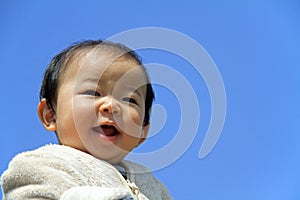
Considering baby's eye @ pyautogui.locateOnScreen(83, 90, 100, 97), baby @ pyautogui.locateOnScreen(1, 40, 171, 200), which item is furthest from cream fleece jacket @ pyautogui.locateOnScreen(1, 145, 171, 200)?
baby's eye @ pyautogui.locateOnScreen(83, 90, 100, 97)

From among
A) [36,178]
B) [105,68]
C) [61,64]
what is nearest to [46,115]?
[61,64]

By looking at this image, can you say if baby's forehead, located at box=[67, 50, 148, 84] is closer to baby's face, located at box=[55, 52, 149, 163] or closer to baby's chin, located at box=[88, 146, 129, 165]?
baby's face, located at box=[55, 52, 149, 163]

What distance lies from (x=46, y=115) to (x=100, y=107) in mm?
293

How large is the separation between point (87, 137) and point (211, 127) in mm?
416

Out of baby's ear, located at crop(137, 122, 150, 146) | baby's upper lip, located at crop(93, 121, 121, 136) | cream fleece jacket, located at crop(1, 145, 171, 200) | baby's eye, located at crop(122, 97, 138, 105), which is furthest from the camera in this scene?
baby's ear, located at crop(137, 122, 150, 146)

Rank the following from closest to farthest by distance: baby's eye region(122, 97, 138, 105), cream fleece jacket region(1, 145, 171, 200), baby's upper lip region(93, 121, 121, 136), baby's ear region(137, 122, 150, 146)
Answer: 1. cream fleece jacket region(1, 145, 171, 200)
2. baby's upper lip region(93, 121, 121, 136)
3. baby's eye region(122, 97, 138, 105)
4. baby's ear region(137, 122, 150, 146)

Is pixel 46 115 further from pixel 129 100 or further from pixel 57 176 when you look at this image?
pixel 57 176

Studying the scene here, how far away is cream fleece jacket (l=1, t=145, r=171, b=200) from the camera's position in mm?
1639

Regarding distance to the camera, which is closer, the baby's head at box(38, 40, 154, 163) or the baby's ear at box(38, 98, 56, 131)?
the baby's head at box(38, 40, 154, 163)

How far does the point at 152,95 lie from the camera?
7.47 feet

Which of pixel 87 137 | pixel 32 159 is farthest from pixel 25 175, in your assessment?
pixel 87 137

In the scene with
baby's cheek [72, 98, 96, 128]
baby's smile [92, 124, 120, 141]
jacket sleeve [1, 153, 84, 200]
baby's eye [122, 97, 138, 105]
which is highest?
baby's eye [122, 97, 138, 105]

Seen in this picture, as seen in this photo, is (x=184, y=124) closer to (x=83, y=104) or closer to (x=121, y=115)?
(x=121, y=115)

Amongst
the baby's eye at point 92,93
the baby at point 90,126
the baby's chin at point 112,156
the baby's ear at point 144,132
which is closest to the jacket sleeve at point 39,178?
the baby at point 90,126
